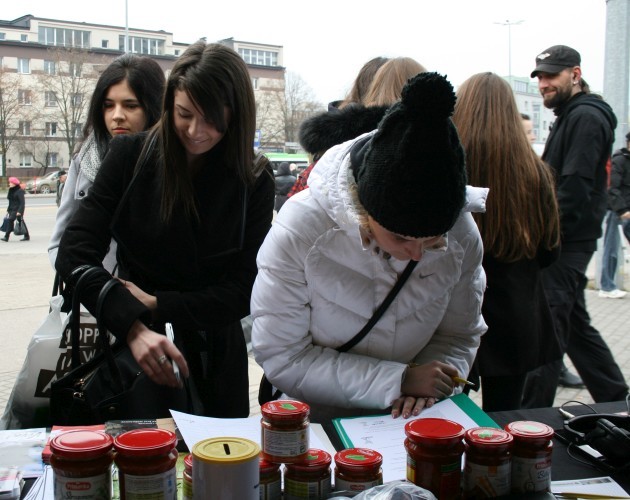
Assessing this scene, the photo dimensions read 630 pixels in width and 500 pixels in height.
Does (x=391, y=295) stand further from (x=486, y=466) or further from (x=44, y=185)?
(x=44, y=185)

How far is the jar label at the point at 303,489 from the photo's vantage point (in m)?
1.11

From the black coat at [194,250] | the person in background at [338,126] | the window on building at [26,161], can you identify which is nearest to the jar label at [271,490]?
the black coat at [194,250]

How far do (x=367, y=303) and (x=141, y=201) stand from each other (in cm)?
78

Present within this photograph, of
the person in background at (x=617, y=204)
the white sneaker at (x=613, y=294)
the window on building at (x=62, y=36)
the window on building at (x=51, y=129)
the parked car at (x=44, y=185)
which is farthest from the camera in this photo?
the window on building at (x=62, y=36)

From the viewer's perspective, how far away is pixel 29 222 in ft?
57.3

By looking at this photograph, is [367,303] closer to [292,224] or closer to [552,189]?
[292,224]

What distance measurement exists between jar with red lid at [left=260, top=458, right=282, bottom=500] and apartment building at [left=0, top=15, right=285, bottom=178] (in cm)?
3364

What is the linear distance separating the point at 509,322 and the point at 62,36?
57893 mm

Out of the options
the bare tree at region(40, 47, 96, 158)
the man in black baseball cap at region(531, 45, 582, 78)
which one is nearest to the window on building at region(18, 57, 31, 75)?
the bare tree at region(40, 47, 96, 158)

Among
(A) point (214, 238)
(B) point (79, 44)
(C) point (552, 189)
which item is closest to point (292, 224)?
(A) point (214, 238)

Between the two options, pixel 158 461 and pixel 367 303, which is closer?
pixel 158 461

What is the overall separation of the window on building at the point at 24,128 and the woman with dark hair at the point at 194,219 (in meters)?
44.9

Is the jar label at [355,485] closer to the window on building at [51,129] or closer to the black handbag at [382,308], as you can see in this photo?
the black handbag at [382,308]

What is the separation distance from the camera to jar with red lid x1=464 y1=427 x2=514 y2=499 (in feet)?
3.84
